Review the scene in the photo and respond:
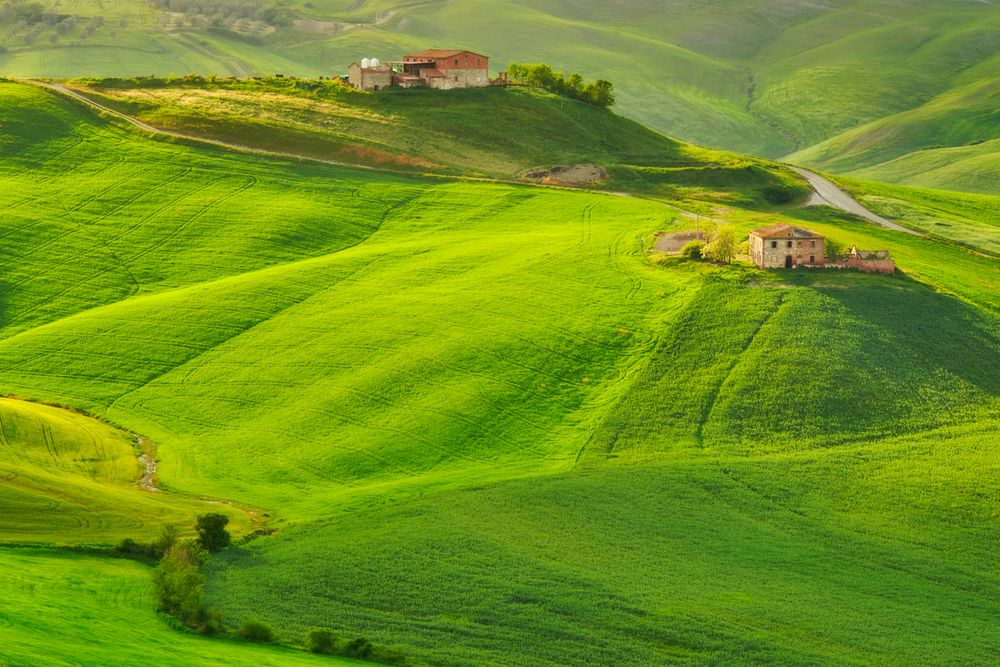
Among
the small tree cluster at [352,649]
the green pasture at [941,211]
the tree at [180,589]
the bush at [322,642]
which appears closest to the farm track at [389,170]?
the green pasture at [941,211]

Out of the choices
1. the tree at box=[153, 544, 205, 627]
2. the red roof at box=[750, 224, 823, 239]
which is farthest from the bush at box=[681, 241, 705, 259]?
the tree at box=[153, 544, 205, 627]

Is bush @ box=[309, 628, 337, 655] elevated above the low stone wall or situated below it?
below

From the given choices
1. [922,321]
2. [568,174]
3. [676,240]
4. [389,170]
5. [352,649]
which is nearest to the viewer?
[352,649]

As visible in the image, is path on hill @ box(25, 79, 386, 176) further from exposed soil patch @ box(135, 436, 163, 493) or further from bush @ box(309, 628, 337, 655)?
bush @ box(309, 628, 337, 655)

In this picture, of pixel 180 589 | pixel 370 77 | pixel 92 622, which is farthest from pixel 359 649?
pixel 370 77

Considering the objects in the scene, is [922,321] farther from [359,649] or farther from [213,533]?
[359,649]

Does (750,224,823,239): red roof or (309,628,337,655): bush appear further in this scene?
(750,224,823,239): red roof

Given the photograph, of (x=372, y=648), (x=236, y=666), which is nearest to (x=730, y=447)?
(x=372, y=648)
